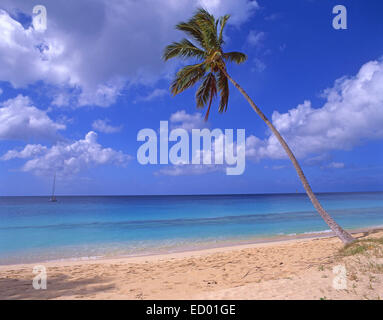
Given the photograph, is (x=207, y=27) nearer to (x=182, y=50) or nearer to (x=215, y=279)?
(x=182, y=50)

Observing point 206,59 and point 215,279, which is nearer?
point 215,279

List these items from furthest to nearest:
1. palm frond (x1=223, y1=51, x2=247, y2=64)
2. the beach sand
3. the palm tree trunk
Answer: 1. palm frond (x1=223, y1=51, x2=247, y2=64)
2. the palm tree trunk
3. the beach sand

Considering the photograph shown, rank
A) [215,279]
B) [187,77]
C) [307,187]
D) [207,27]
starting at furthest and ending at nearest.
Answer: [187,77] < [207,27] < [307,187] < [215,279]

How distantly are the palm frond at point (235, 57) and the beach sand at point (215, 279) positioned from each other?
829 cm

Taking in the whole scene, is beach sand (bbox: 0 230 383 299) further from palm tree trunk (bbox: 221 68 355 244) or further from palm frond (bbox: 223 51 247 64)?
palm frond (bbox: 223 51 247 64)

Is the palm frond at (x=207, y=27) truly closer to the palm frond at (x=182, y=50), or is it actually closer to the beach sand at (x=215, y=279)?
the palm frond at (x=182, y=50)

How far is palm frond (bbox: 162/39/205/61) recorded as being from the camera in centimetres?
992

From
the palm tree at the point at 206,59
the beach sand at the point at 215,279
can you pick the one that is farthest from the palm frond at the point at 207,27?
the beach sand at the point at 215,279

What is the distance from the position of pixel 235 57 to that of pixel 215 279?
29.7 ft

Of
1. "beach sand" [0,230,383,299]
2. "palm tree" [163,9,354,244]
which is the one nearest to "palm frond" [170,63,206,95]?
"palm tree" [163,9,354,244]

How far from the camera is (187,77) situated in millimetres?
10039

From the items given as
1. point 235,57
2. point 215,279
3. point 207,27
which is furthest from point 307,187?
point 207,27

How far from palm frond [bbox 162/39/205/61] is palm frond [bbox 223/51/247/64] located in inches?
47.3
